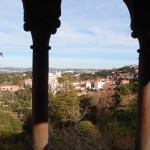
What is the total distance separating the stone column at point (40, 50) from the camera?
2.69 meters

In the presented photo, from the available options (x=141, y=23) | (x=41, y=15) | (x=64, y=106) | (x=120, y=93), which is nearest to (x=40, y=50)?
(x=41, y=15)

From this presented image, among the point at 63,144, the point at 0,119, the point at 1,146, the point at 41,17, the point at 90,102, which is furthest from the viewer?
the point at 90,102

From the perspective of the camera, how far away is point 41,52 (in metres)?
2.73

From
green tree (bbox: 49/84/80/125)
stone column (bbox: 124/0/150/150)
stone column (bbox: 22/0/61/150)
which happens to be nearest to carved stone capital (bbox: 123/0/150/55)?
stone column (bbox: 124/0/150/150)

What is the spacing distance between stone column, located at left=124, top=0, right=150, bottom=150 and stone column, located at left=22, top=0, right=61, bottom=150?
3.52ft

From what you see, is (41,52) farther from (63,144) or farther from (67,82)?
(67,82)

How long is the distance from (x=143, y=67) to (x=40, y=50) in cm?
142

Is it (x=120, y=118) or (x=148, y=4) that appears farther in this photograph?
(x=120, y=118)

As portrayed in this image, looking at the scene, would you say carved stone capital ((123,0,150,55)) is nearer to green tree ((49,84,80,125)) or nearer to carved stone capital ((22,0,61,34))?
carved stone capital ((22,0,61,34))

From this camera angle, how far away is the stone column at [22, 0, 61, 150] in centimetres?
269

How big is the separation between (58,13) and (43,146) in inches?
71.4

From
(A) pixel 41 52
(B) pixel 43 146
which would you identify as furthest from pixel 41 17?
(B) pixel 43 146

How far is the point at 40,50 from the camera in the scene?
2.72 m

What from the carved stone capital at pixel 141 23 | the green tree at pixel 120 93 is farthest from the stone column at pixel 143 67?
the green tree at pixel 120 93
